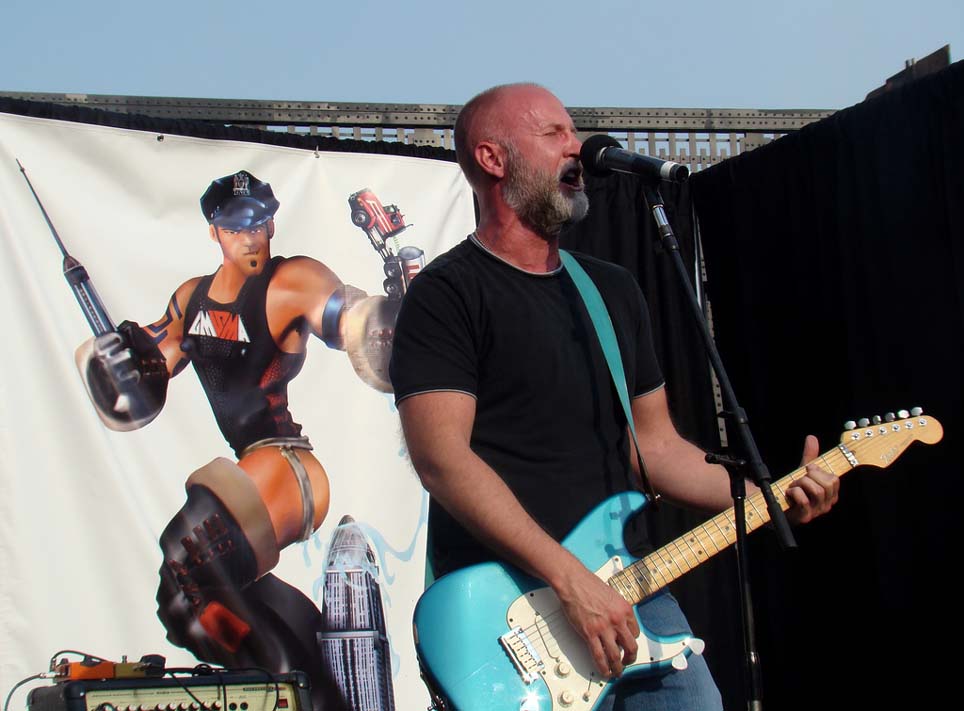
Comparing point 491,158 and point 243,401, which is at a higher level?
point 491,158

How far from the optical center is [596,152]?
2342 mm

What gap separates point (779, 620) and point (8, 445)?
3221 millimetres

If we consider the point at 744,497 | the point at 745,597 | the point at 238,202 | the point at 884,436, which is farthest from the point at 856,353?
the point at 238,202

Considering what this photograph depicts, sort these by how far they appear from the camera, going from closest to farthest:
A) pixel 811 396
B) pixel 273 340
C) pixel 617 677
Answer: pixel 617 677, pixel 273 340, pixel 811 396

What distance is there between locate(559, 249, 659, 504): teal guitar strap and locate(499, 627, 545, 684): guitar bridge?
48 cm

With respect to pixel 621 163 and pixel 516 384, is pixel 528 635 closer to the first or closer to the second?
pixel 516 384

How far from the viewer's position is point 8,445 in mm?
3439

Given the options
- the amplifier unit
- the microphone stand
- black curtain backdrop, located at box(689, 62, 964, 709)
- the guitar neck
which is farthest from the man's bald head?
black curtain backdrop, located at box(689, 62, 964, 709)

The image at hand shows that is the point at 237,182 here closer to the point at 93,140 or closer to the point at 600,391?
the point at 93,140

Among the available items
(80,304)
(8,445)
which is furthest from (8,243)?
(8,445)

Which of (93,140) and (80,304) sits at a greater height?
(93,140)

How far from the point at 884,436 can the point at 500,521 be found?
1128mm

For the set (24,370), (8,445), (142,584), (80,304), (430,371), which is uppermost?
(80,304)

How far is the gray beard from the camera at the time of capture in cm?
250
